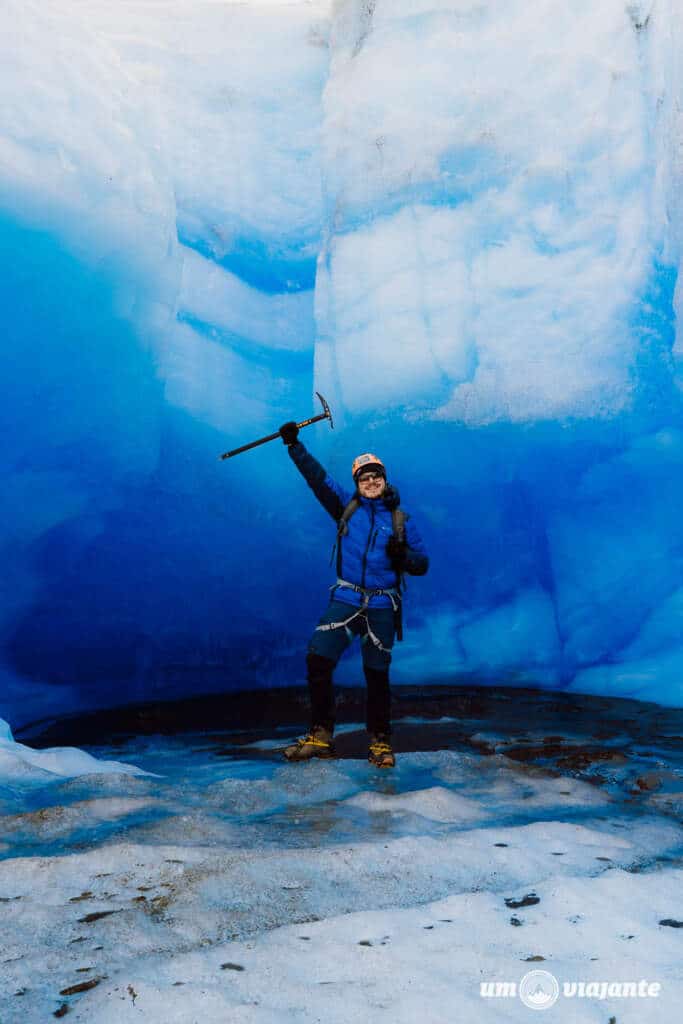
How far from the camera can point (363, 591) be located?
3729 mm

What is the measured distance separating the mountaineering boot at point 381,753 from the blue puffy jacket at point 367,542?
1.74ft

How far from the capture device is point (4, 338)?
472cm

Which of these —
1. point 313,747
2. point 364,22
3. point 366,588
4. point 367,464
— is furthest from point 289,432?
point 364,22

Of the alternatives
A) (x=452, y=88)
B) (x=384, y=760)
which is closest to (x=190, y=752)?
(x=384, y=760)

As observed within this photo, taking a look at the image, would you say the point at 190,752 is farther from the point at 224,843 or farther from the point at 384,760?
the point at 224,843

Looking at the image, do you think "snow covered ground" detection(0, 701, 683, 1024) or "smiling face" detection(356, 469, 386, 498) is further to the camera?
"smiling face" detection(356, 469, 386, 498)

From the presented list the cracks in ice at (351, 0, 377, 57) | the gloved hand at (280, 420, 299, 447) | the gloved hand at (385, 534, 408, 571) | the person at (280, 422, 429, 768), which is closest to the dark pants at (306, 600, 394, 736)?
the person at (280, 422, 429, 768)

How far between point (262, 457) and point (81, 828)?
3.22 m

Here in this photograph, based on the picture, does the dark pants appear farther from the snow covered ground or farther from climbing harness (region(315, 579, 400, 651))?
the snow covered ground

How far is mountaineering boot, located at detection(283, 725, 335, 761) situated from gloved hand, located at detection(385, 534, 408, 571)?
74 centimetres

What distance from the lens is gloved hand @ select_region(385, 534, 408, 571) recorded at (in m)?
3.69

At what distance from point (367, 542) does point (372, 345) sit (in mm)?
2135

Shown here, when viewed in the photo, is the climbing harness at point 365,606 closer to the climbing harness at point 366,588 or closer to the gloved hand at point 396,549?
the climbing harness at point 366,588

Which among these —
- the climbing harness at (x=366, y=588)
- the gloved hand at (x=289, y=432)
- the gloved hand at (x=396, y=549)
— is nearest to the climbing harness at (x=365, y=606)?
the climbing harness at (x=366, y=588)
